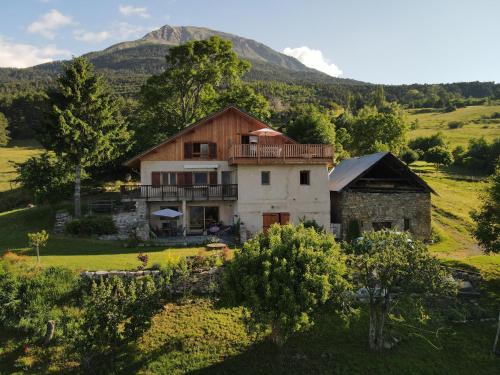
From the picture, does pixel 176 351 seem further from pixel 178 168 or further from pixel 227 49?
pixel 227 49

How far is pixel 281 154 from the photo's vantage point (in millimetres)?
28281

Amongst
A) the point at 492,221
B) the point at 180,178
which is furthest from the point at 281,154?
the point at 492,221

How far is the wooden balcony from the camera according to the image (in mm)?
28125

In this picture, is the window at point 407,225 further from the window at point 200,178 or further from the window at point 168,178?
the window at point 168,178

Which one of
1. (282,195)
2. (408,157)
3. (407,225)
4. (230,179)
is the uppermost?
(408,157)

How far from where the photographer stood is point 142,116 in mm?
47375

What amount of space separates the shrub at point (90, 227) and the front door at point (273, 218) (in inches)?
413

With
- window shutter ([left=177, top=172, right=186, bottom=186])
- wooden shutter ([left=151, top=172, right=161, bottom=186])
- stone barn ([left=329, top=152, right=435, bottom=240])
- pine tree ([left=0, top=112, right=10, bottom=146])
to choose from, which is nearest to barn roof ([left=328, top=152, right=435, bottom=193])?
stone barn ([left=329, top=152, right=435, bottom=240])

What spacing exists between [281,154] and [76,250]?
14750 mm

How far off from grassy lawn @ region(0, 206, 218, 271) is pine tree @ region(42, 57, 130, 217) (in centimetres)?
401

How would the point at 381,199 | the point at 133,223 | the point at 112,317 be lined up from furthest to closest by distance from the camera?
the point at 381,199
the point at 133,223
the point at 112,317

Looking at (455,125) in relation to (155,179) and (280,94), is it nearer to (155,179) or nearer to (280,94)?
(280,94)

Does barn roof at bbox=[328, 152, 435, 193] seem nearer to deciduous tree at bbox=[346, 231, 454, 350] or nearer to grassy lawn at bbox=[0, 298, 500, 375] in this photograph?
deciduous tree at bbox=[346, 231, 454, 350]

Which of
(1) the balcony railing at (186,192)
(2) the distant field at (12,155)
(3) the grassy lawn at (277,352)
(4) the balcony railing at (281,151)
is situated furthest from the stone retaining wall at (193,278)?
(2) the distant field at (12,155)
